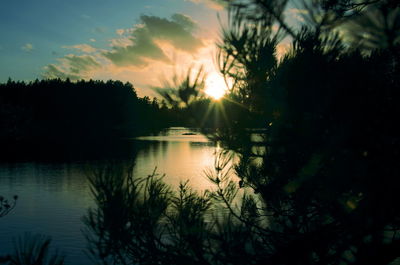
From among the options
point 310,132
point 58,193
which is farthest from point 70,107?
point 310,132

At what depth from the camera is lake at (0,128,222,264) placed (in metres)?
14.3

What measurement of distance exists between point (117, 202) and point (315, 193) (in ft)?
2.96

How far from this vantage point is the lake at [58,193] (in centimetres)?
1431

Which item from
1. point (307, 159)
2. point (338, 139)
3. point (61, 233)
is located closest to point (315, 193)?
point (307, 159)

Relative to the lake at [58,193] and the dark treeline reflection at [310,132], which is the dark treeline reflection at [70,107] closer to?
the lake at [58,193]

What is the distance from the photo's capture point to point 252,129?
182 centimetres

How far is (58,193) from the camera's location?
74.1ft

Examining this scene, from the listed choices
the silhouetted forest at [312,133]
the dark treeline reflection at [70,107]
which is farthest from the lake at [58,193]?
the dark treeline reflection at [70,107]

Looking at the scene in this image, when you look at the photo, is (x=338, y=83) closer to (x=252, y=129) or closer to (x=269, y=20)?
(x=269, y=20)

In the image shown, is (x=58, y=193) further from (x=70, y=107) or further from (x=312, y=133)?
(x=70, y=107)

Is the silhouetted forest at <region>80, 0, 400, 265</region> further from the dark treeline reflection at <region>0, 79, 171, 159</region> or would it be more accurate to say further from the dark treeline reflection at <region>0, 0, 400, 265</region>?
the dark treeline reflection at <region>0, 79, 171, 159</region>

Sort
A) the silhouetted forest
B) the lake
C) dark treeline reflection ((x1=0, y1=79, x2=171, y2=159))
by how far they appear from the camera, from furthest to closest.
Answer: dark treeline reflection ((x1=0, y1=79, x2=171, y2=159)) < the lake < the silhouetted forest

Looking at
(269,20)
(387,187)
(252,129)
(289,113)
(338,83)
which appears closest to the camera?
(387,187)

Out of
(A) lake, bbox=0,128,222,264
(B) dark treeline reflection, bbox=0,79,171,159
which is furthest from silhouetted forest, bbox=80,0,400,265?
(B) dark treeline reflection, bbox=0,79,171,159
